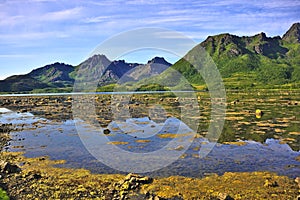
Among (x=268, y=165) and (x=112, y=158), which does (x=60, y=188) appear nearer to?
(x=112, y=158)

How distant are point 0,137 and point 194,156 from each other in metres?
34.9

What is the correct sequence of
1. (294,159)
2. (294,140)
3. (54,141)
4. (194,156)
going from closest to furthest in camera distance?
(294,159), (194,156), (294,140), (54,141)

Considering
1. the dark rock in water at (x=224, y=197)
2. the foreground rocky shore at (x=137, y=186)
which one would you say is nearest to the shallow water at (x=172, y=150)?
the foreground rocky shore at (x=137, y=186)

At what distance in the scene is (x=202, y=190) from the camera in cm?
2284

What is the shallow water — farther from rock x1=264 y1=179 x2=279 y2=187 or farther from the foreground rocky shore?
rock x1=264 y1=179 x2=279 y2=187

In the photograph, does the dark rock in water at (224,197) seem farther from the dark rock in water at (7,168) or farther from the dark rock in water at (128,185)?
the dark rock in water at (7,168)

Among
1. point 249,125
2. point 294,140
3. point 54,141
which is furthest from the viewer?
point 249,125

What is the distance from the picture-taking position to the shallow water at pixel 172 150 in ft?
93.9

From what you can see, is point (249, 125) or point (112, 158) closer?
point (112, 158)

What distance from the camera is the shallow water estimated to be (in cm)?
2862

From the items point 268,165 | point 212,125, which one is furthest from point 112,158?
point 212,125

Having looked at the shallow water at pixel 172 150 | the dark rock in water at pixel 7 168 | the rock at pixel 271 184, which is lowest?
the rock at pixel 271 184

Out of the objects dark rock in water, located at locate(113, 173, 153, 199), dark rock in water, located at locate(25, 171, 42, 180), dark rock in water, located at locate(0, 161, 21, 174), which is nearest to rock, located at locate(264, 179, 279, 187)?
dark rock in water, located at locate(113, 173, 153, 199)

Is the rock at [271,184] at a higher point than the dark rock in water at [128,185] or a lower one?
lower
